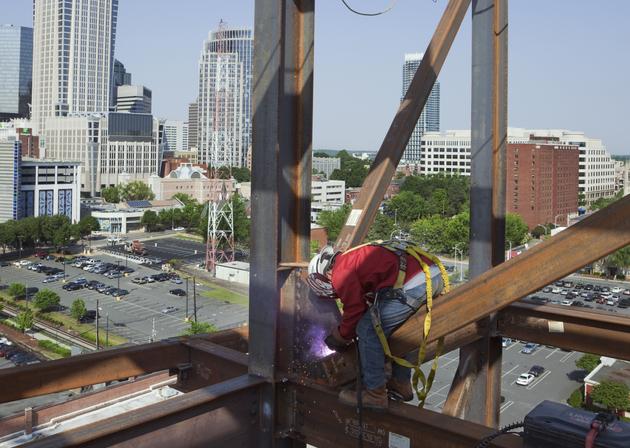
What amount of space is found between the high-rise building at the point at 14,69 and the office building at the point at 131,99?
66.4ft

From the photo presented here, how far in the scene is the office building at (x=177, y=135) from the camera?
14238 centimetres

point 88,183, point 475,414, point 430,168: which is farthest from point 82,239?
point 475,414

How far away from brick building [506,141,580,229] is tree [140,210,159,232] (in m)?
29.1

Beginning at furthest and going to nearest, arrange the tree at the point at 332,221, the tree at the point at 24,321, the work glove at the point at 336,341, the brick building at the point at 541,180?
1. the tree at the point at 332,221
2. the brick building at the point at 541,180
3. the tree at the point at 24,321
4. the work glove at the point at 336,341

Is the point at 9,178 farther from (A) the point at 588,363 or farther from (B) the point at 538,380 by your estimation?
(A) the point at 588,363

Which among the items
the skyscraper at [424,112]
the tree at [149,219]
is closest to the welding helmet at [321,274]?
the tree at [149,219]

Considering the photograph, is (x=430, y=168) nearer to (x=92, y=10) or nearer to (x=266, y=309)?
(x=92, y=10)

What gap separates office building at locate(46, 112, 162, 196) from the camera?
7250 centimetres

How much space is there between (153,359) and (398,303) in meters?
0.92

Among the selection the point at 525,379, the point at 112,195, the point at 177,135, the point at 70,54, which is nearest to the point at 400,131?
the point at 525,379

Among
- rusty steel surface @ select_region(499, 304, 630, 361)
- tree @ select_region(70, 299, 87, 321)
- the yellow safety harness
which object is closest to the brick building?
tree @ select_region(70, 299, 87, 321)

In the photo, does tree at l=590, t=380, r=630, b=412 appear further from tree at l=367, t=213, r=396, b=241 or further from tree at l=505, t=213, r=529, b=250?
tree at l=367, t=213, r=396, b=241

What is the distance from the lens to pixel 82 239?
51.0m

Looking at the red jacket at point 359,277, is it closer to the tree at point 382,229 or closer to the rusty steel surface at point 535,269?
the rusty steel surface at point 535,269
